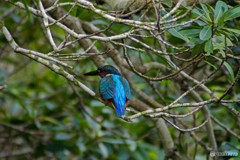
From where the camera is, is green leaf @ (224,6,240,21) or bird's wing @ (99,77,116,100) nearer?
green leaf @ (224,6,240,21)

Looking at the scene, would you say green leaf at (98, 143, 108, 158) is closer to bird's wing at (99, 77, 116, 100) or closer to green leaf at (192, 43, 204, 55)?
bird's wing at (99, 77, 116, 100)

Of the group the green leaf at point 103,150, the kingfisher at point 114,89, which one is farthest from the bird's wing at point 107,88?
the green leaf at point 103,150

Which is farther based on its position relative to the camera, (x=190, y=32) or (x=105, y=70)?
(x=105, y=70)

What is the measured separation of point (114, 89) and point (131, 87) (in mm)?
535

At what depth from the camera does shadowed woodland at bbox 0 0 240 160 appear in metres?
3.03

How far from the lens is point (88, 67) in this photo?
177 inches

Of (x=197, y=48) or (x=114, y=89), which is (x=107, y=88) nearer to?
(x=114, y=89)

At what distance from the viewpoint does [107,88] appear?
10.4 ft

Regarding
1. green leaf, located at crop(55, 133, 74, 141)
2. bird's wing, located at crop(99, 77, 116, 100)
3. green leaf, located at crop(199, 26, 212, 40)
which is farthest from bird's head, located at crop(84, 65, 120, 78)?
green leaf, located at crop(55, 133, 74, 141)

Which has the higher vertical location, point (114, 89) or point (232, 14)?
point (232, 14)

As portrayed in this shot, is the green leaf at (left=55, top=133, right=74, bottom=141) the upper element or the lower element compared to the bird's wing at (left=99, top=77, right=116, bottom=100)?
lower

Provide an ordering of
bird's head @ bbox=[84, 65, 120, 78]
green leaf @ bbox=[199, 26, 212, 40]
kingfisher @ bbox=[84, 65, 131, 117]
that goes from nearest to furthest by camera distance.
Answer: green leaf @ bbox=[199, 26, 212, 40] → kingfisher @ bbox=[84, 65, 131, 117] → bird's head @ bbox=[84, 65, 120, 78]

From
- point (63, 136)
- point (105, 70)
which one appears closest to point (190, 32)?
point (105, 70)

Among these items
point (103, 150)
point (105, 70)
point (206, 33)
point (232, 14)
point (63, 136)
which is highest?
point (232, 14)
